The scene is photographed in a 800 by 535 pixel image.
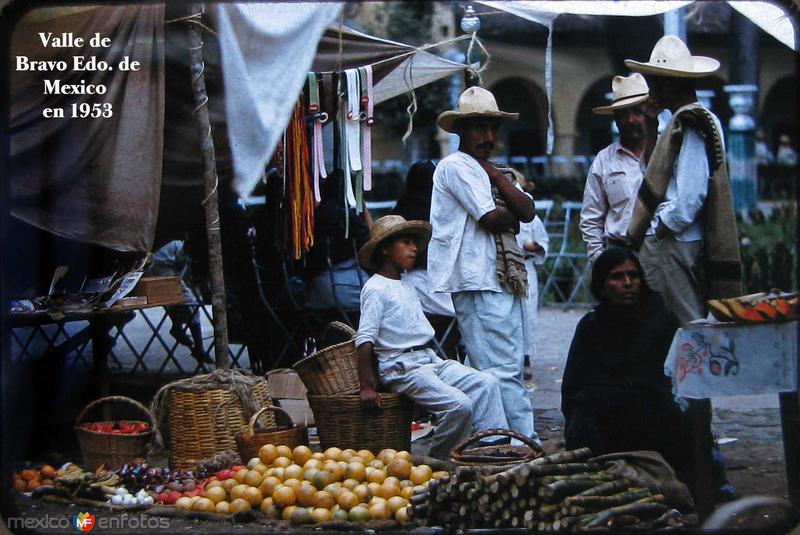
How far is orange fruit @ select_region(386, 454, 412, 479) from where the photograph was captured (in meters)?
5.39

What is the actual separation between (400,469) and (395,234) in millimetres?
1267

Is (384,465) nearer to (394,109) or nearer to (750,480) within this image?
(750,480)

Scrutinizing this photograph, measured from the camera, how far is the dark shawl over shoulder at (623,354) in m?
5.27

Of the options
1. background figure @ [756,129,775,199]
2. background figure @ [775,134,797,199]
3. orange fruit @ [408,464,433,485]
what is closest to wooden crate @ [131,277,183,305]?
orange fruit @ [408,464,433,485]

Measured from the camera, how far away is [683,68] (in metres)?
5.55

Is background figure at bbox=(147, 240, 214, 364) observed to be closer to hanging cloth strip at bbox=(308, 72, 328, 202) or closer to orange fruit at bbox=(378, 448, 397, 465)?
hanging cloth strip at bbox=(308, 72, 328, 202)

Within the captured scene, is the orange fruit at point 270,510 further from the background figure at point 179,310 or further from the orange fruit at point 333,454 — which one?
the background figure at point 179,310

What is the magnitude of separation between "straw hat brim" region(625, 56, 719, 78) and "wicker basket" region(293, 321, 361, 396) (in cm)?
202

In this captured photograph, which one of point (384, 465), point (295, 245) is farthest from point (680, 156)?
point (295, 245)

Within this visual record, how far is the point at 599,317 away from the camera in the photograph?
538 cm

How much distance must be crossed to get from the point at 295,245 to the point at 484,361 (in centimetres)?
161

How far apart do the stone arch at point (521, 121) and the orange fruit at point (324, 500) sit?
17833 mm

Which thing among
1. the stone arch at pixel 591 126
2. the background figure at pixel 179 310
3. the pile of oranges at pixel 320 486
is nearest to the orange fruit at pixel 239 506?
the pile of oranges at pixel 320 486

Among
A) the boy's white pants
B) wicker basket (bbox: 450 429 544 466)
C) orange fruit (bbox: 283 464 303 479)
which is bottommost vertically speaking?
orange fruit (bbox: 283 464 303 479)
